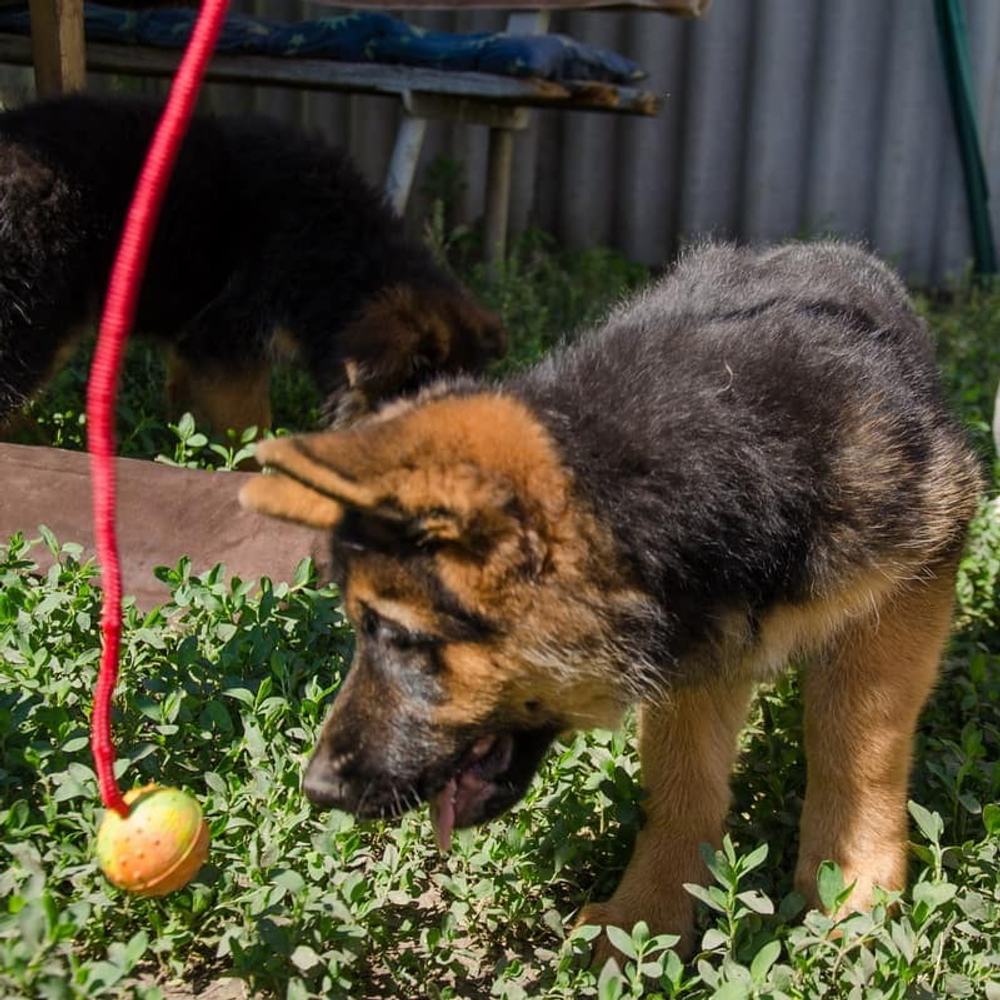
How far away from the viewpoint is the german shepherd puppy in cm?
236

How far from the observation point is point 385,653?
249 cm

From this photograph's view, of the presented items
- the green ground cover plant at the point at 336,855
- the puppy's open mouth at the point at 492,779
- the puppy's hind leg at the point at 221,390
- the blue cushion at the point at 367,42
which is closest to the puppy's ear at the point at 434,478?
the puppy's open mouth at the point at 492,779

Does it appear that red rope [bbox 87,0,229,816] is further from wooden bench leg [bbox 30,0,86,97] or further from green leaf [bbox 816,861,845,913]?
wooden bench leg [bbox 30,0,86,97]

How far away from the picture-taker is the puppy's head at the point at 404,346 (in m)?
4.68

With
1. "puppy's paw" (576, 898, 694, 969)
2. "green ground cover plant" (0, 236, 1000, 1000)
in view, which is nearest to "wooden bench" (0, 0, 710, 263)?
"green ground cover plant" (0, 236, 1000, 1000)

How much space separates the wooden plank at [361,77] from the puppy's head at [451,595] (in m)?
4.70

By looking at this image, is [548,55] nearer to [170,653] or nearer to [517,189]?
[517,189]

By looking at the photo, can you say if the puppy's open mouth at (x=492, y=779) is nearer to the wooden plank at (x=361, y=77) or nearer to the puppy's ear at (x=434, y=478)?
the puppy's ear at (x=434, y=478)

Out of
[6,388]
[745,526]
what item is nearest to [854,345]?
[745,526]

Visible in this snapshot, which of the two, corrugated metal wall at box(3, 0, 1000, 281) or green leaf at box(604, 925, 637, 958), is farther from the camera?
corrugated metal wall at box(3, 0, 1000, 281)

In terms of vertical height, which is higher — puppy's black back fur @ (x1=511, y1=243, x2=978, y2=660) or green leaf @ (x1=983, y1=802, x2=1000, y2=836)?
puppy's black back fur @ (x1=511, y1=243, x2=978, y2=660)

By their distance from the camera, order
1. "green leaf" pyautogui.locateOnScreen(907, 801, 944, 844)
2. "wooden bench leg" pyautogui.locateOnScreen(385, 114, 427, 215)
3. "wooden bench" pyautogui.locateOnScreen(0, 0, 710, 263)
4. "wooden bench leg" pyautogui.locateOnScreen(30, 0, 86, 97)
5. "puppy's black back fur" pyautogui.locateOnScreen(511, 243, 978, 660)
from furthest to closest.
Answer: "wooden bench leg" pyautogui.locateOnScreen(385, 114, 427, 215) < "wooden bench" pyautogui.locateOnScreen(0, 0, 710, 263) < "wooden bench leg" pyautogui.locateOnScreen(30, 0, 86, 97) < "green leaf" pyautogui.locateOnScreen(907, 801, 944, 844) < "puppy's black back fur" pyautogui.locateOnScreen(511, 243, 978, 660)

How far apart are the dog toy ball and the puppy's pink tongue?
467 mm

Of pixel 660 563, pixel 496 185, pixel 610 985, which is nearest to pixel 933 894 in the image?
pixel 610 985
